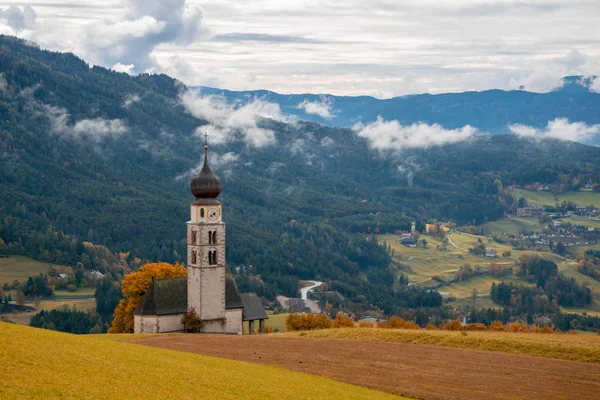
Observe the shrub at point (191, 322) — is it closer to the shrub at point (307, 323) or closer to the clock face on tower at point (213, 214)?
the clock face on tower at point (213, 214)

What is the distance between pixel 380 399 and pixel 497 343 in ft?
80.7

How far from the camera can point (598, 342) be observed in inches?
2788

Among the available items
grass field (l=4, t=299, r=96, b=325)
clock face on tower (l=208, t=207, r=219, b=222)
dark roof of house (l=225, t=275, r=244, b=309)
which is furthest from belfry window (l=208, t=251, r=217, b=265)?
grass field (l=4, t=299, r=96, b=325)

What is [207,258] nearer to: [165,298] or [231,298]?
[165,298]

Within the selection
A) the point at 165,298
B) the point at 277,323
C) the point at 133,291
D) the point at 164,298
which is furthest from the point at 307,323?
the point at 277,323

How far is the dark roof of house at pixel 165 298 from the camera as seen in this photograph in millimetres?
91500

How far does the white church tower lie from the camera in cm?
9294

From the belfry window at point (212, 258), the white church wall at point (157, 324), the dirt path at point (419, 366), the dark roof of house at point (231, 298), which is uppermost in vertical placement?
the belfry window at point (212, 258)

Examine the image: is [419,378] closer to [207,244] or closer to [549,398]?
[549,398]

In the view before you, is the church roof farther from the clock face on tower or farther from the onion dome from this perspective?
the onion dome

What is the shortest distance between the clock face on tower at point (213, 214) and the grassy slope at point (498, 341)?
1961cm

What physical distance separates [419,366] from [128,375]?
2601cm

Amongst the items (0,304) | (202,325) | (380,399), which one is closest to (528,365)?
(380,399)

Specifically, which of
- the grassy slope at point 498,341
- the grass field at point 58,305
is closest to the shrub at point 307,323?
the grassy slope at point 498,341
